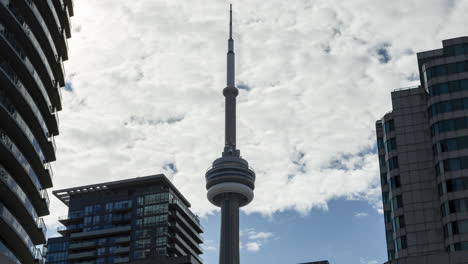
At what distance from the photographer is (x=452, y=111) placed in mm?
103125

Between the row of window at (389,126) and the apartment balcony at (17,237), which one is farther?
the row of window at (389,126)

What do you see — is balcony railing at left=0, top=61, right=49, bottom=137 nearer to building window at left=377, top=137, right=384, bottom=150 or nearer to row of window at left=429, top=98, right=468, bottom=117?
row of window at left=429, top=98, right=468, bottom=117

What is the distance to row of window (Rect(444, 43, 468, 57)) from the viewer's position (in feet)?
351

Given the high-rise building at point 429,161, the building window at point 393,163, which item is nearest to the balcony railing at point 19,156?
the high-rise building at point 429,161

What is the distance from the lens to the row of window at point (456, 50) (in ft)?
351

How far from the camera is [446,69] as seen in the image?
105812 mm

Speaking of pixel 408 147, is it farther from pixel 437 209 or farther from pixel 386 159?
pixel 437 209

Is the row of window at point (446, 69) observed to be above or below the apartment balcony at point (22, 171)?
above

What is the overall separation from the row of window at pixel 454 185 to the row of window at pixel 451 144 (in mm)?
4709

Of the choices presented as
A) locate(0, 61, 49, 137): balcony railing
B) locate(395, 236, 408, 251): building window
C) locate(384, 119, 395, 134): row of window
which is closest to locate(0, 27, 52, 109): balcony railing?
locate(0, 61, 49, 137): balcony railing

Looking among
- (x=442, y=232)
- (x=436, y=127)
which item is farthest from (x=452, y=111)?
(x=442, y=232)

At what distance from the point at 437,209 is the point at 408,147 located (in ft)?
35.1

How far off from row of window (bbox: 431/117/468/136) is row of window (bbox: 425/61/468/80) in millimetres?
7405

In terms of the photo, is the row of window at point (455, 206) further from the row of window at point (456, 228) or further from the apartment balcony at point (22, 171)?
the apartment balcony at point (22, 171)
